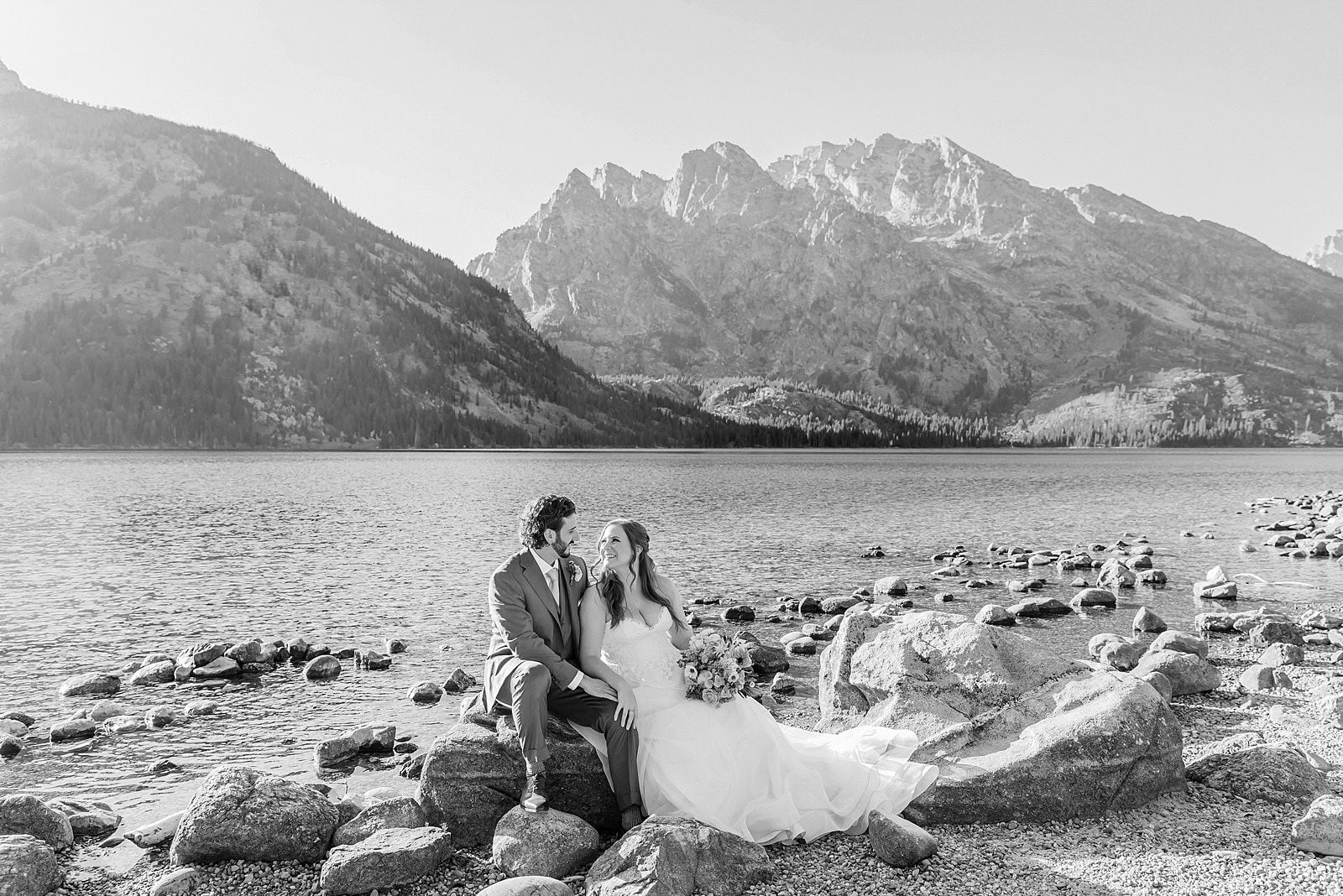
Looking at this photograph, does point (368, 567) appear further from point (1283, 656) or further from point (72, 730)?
point (1283, 656)

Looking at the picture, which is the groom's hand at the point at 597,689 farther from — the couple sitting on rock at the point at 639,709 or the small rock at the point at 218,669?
the small rock at the point at 218,669

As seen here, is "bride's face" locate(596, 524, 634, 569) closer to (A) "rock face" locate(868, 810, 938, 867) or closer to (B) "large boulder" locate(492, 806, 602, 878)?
(B) "large boulder" locate(492, 806, 602, 878)

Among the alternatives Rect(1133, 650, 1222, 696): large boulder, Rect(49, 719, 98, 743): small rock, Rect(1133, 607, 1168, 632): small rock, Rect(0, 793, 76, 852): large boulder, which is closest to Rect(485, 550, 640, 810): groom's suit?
Rect(0, 793, 76, 852): large boulder

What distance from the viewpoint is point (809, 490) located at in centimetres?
9862

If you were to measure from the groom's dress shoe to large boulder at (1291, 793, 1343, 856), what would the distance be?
9.12 metres

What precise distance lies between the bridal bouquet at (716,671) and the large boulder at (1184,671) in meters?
11.9

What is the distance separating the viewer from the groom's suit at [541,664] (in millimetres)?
10273

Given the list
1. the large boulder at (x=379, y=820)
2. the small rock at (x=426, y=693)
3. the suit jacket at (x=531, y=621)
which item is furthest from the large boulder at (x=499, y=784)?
the small rock at (x=426, y=693)

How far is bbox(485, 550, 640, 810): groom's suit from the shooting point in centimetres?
1027

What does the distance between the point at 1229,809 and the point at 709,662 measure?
738cm

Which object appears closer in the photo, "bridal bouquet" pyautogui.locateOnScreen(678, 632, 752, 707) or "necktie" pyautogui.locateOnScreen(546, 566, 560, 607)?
"bridal bouquet" pyautogui.locateOnScreen(678, 632, 752, 707)

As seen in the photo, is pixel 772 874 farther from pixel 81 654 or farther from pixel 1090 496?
pixel 1090 496

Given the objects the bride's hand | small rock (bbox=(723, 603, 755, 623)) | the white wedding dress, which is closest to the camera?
the white wedding dress

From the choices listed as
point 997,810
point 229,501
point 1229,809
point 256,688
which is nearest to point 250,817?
point 997,810
